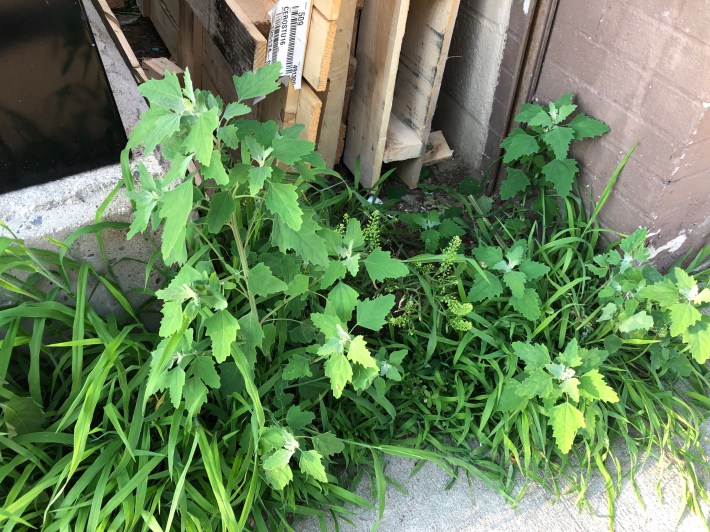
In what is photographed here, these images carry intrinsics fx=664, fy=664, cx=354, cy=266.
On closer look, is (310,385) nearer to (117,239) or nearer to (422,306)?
(422,306)

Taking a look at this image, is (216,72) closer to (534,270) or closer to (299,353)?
(299,353)

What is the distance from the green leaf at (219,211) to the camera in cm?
169

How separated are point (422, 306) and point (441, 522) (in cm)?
75

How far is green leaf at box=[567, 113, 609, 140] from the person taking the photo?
2451mm

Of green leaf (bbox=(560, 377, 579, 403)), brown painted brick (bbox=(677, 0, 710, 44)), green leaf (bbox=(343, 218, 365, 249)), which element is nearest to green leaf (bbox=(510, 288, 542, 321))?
green leaf (bbox=(560, 377, 579, 403))

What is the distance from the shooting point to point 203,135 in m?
1.45

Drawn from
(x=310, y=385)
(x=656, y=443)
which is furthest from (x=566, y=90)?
(x=310, y=385)

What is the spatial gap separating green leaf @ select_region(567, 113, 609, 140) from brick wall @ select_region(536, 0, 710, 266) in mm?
39

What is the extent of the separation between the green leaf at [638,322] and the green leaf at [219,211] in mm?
1321

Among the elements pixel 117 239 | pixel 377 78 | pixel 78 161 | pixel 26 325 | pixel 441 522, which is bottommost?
pixel 441 522

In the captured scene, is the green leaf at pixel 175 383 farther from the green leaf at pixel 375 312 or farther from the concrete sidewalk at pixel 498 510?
the concrete sidewalk at pixel 498 510

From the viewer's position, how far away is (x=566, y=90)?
2.60 meters

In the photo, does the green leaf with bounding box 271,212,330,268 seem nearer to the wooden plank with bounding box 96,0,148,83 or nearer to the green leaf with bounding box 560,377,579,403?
the green leaf with bounding box 560,377,579,403

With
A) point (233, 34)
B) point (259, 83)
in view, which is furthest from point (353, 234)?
point (233, 34)
